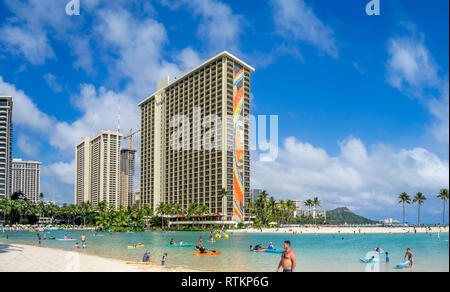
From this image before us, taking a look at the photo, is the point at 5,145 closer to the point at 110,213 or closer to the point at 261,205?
the point at 110,213

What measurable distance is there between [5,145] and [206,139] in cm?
9806

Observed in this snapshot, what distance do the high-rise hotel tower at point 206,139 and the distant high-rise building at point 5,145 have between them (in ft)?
223

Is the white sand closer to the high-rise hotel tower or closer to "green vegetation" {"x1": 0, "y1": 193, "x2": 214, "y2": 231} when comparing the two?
"green vegetation" {"x1": 0, "y1": 193, "x2": 214, "y2": 231}

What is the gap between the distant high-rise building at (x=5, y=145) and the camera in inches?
7057

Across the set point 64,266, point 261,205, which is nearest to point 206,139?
point 261,205

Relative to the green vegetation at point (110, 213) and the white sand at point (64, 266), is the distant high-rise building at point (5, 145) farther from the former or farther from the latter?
the white sand at point (64, 266)

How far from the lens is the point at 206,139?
15750cm

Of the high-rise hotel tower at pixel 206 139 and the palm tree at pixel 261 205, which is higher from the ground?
the high-rise hotel tower at pixel 206 139

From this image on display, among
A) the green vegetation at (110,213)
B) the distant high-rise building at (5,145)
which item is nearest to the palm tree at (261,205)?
the green vegetation at (110,213)

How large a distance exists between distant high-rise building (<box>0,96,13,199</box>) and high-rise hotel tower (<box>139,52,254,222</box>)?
67842 millimetres

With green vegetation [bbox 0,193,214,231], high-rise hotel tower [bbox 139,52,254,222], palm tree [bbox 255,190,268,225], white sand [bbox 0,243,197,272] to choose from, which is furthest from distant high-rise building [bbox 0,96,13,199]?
white sand [bbox 0,243,197,272]
